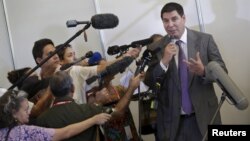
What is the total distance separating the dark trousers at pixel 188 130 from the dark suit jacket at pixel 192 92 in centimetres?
5

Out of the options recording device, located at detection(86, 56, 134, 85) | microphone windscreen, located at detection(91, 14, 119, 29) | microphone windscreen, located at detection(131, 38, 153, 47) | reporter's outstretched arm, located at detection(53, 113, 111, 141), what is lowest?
reporter's outstretched arm, located at detection(53, 113, 111, 141)

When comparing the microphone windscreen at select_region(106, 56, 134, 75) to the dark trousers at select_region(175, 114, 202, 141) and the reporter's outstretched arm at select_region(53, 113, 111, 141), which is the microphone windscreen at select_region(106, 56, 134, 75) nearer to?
the reporter's outstretched arm at select_region(53, 113, 111, 141)

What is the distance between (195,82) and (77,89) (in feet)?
2.71

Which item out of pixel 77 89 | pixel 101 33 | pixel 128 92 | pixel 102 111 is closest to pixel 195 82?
pixel 128 92

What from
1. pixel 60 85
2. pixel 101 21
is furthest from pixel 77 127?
pixel 101 21

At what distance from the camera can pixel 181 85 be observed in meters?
2.38

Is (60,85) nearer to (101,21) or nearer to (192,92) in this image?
(101,21)

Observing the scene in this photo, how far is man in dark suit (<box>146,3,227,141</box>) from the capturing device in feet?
7.61

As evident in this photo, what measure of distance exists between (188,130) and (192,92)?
26 centimetres

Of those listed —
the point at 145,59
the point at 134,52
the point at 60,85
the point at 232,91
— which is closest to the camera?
the point at 232,91

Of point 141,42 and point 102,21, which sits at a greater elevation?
point 102,21

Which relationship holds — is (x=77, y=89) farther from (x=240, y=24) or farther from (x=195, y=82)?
(x=240, y=24)

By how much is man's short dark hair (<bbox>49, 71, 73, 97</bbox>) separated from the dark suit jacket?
597 millimetres

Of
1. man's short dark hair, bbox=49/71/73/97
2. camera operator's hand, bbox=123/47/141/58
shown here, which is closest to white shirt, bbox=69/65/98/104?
camera operator's hand, bbox=123/47/141/58
